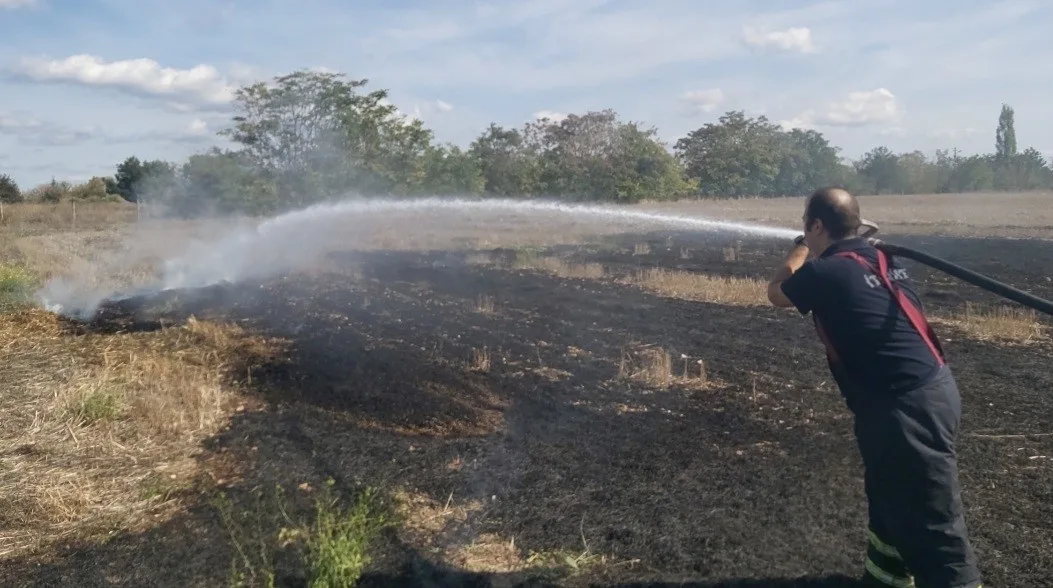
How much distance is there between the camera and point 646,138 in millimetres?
39625

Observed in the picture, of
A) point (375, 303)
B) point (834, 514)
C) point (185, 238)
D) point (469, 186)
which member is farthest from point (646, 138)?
point (834, 514)

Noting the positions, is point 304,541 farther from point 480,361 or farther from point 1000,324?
point 1000,324

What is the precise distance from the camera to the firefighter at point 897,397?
10.5ft

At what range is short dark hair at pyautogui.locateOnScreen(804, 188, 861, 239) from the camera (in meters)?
3.55

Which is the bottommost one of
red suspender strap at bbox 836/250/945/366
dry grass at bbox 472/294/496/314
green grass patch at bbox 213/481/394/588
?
green grass patch at bbox 213/481/394/588

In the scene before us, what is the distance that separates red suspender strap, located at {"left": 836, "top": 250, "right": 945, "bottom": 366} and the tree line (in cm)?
2296

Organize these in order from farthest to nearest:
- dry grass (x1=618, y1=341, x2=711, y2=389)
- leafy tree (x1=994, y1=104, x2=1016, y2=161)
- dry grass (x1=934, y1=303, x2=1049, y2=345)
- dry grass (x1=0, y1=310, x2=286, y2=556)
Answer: leafy tree (x1=994, y1=104, x2=1016, y2=161)
dry grass (x1=934, y1=303, x2=1049, y2=345)
dry grass (x1=618, y1=341, x2=711, y2=389)
dry grass (x1=0, y1=310, x2=286, y2=556)

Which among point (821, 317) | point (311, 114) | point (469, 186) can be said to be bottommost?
point (821, 317)

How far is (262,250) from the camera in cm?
2086

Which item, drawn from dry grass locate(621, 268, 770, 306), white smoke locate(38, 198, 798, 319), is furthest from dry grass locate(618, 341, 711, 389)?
white smoke locate(38, 198, 798, 319)

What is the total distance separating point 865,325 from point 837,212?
1.90 feet

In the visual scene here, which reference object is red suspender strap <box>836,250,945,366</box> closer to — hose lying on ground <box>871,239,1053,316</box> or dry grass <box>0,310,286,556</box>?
hose lying on ground <box>871,239,1053,316</box>

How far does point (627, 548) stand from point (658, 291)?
Result: 10.3 m

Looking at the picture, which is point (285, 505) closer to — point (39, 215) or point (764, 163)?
point (39, 215)
